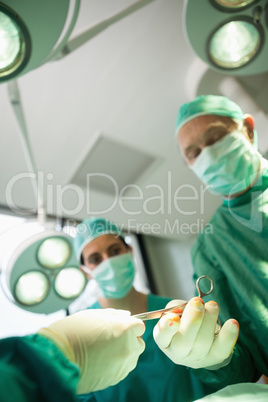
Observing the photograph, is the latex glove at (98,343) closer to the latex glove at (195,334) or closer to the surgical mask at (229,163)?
the latex glove at (195,334)

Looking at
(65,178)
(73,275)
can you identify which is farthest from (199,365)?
(65,178)

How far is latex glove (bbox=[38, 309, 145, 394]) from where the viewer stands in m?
0.44

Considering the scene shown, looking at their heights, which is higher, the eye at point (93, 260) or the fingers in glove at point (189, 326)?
the fingers in glove at point (189, 326)

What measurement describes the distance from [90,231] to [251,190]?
0.99m

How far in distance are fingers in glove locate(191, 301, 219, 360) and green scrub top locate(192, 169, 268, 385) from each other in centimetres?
20

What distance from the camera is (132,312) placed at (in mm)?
1065

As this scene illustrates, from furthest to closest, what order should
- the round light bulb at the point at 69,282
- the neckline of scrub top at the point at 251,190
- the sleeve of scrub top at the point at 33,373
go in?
the round light bulb at the point at 69,282 → the neckline of scrub top at the point at 251,190 → the sleeve of scrub top at the point at 33,373

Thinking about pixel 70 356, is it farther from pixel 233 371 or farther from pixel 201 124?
pixel 201 124

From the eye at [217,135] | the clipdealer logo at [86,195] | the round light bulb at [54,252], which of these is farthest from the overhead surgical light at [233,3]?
the clipdealer logo at [86,195]

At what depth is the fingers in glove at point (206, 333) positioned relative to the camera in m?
0.54

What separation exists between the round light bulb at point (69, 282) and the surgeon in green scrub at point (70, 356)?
0.87 meters

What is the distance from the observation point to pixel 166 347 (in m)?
0.56

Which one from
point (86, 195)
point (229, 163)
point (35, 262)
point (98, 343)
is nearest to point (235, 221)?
point (229, 163)

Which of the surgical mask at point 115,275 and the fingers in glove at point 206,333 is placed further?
the surgical mask at point 115,275
